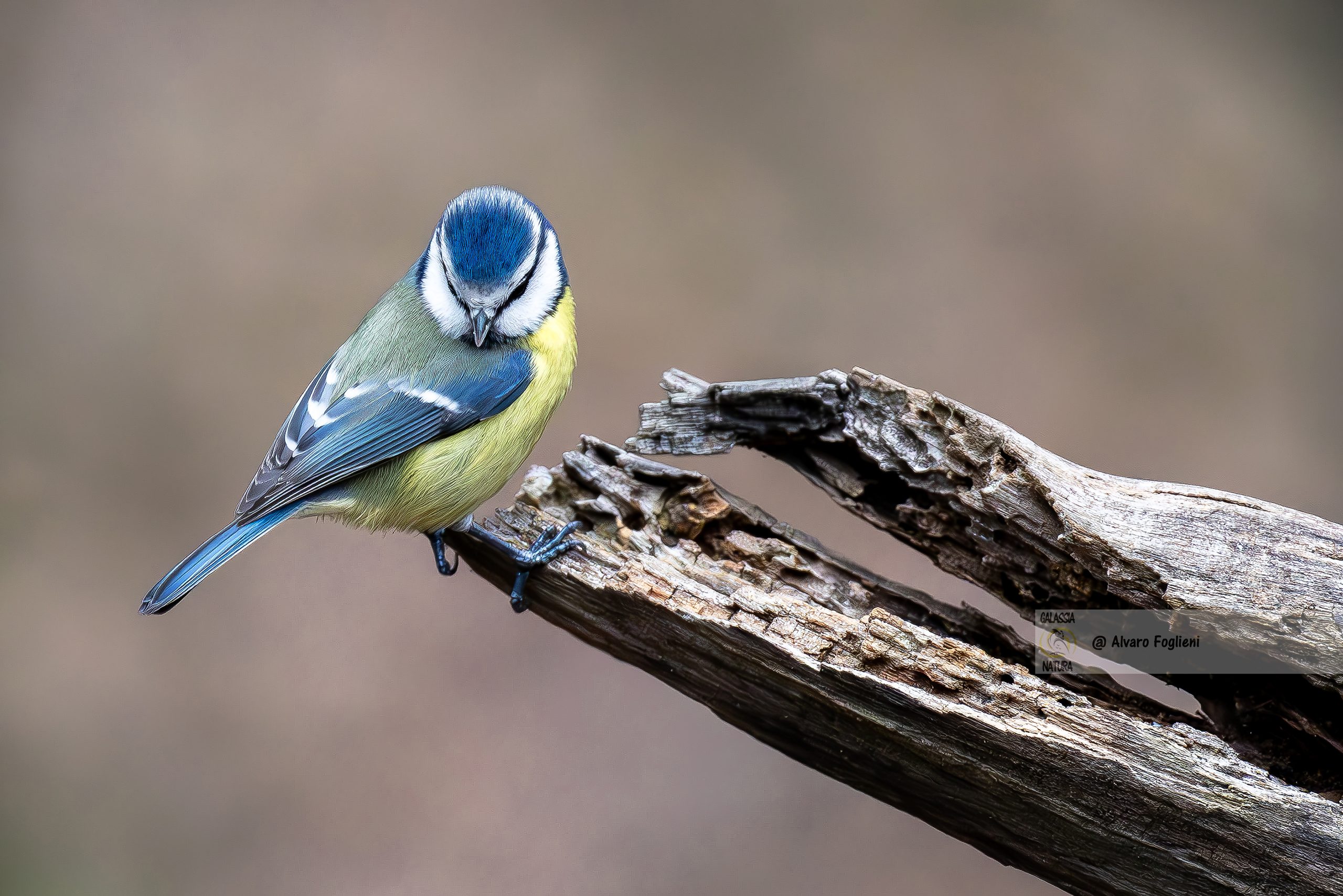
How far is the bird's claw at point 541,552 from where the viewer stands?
1.69 meters

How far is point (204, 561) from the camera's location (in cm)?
165

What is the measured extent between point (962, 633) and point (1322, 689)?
0.51 meters

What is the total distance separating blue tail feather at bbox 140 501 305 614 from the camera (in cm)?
161

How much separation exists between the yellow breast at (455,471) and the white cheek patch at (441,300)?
138 mm

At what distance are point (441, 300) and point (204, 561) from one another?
66 centimetres

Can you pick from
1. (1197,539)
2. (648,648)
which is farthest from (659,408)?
(1197,539)

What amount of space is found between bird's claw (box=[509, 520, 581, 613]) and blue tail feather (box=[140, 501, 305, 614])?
0.44m

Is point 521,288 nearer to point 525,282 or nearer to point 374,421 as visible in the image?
point 525,282

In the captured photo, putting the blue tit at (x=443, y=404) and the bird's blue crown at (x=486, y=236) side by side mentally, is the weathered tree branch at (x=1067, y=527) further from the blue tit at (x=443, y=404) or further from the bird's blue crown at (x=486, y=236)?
the bird's blue crown at (x=486, y=236)

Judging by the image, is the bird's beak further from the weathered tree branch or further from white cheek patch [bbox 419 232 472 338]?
the weathered tree branch

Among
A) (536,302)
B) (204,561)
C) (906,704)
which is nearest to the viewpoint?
(906,704)

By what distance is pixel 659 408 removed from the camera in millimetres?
1833

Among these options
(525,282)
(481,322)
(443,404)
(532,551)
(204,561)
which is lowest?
(204,561)

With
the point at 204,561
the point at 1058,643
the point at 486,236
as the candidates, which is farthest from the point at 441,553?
the point at 1058,643
